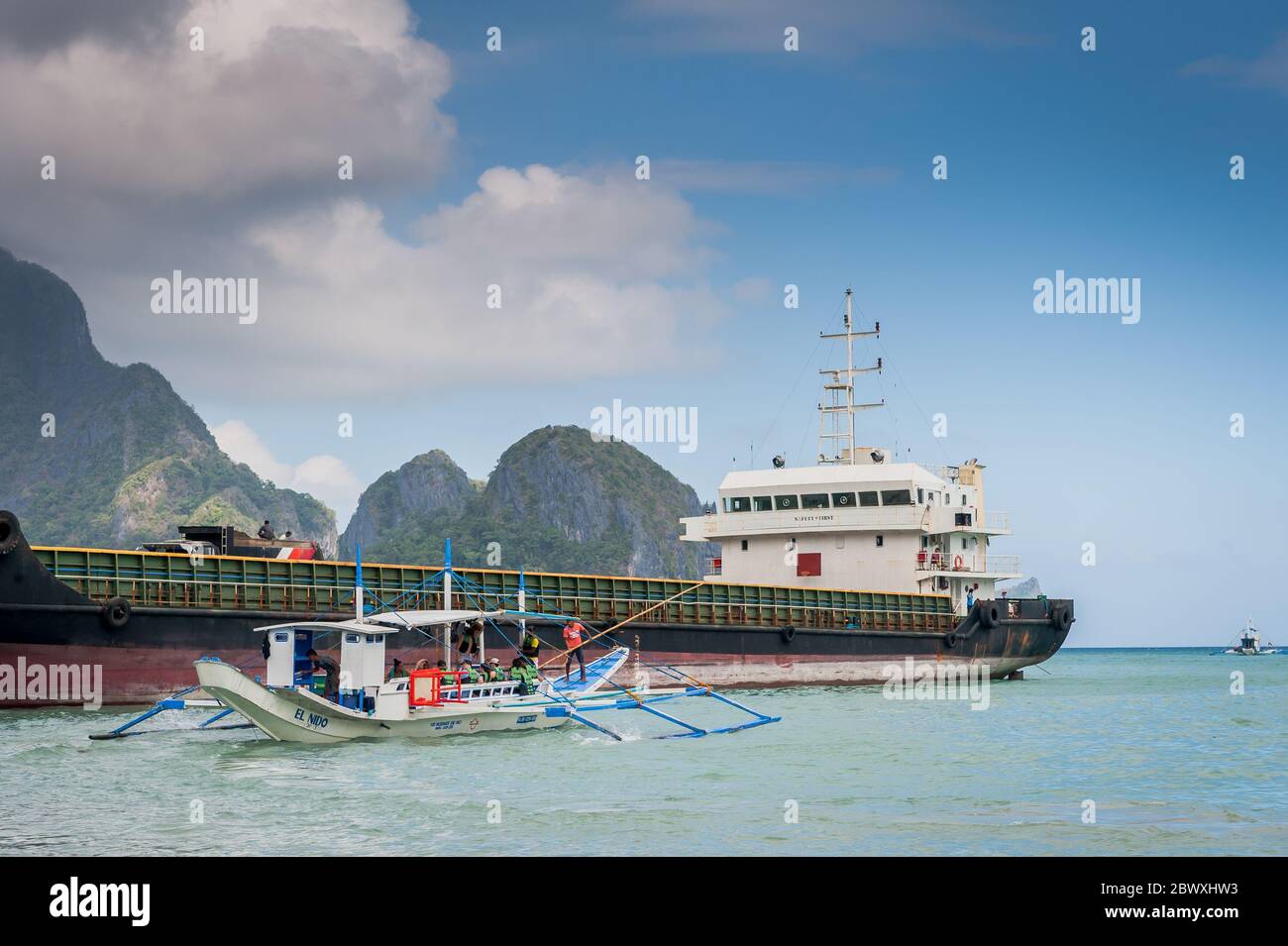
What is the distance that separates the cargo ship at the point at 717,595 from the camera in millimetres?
34531

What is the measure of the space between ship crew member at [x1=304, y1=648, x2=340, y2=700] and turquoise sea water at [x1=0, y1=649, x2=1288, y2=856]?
1734 millimetres

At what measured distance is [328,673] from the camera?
3030 centimetres

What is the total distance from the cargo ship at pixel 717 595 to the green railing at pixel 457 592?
63 millimetres

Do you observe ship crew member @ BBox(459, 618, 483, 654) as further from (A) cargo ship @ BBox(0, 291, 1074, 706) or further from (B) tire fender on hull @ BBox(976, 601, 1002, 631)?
(B) tire fender on hull @ BBox(976, 601, 1002, 631)

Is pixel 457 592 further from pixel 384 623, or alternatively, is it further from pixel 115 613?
pixel 384 623

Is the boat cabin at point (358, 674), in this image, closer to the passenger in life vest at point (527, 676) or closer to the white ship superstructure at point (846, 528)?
the passenger in life vest at point (527, 676)

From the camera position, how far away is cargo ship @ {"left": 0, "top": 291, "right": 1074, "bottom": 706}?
34531 mm

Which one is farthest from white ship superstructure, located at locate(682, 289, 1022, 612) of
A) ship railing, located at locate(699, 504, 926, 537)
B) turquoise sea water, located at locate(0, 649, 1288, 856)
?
turquoise sea water, located at locate(0, 649, 1288, 856)

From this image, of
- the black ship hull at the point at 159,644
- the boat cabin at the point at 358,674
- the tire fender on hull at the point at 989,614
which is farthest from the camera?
the tire fender on hull at the point at 989,614

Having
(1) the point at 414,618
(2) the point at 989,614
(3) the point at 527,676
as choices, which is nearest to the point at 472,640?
(3) the point at 527,676

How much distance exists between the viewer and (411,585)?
43562mm

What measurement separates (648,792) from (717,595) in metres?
30.2

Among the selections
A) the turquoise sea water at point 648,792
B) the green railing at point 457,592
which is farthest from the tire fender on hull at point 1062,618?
the turquoise sea water at point 648,792

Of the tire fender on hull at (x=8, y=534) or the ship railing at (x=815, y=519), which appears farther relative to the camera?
the ship railing at (x=815, y=519)
